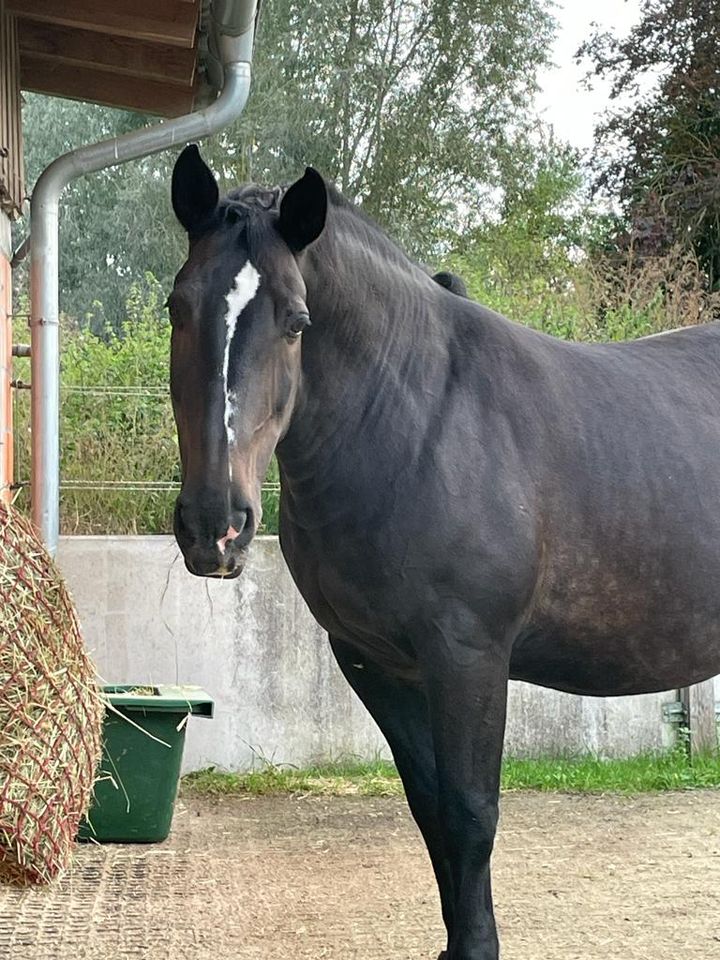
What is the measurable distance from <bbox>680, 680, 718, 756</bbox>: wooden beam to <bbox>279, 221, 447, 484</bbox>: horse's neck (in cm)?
406

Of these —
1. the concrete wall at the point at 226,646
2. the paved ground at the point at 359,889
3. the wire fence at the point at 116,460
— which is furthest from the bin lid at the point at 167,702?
the wire fence at the point at 116,460

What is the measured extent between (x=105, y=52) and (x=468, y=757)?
4.14 m

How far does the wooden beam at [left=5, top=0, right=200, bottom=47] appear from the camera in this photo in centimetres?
489

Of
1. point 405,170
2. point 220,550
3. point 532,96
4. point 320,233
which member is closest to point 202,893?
point 220,550

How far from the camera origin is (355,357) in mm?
2928

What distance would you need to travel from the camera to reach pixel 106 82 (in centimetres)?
603

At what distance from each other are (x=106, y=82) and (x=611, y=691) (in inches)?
169

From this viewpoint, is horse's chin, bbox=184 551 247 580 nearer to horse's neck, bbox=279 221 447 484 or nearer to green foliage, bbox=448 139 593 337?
horse's neck, bbox=279 221 447 484

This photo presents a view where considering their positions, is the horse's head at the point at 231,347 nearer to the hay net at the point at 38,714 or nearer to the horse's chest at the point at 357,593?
the horse's chest at the point at 357,593

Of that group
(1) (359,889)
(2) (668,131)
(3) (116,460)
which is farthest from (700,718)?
(2) (668,131)

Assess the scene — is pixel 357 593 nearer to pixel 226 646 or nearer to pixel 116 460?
pixel 226 646

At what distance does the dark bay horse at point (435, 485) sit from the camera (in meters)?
2.50

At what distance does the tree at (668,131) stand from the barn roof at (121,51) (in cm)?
870

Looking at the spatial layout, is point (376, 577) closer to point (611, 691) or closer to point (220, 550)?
point (220, 550)
